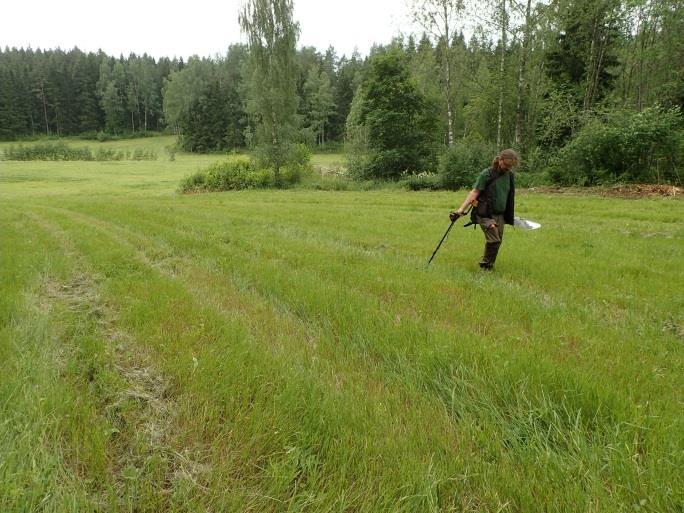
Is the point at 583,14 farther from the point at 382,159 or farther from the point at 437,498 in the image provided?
the point at 437,498

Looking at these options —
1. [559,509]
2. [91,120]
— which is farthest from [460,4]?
[91,120]

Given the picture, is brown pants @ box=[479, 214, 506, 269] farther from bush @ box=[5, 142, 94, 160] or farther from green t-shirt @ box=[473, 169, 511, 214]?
bush @ box=[5, 142, 94, 160]

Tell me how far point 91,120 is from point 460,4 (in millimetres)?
109859

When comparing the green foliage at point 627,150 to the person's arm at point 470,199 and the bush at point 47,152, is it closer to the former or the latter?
the person's arm at point 470,199

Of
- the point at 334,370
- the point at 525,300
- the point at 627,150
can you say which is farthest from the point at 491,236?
the point at 627,150

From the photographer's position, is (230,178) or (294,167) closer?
(294,167)

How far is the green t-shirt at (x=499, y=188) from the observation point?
705 centimetres

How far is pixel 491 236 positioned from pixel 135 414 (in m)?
6.01

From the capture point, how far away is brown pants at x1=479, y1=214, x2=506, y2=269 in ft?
22.9

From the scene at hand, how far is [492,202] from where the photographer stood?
712 centimetres

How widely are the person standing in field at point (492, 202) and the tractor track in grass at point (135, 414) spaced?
17.6 feet

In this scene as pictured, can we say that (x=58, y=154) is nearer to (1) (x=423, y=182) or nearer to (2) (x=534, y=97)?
(1) (x=423, y=182)

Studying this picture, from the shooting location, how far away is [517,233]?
10.8 m

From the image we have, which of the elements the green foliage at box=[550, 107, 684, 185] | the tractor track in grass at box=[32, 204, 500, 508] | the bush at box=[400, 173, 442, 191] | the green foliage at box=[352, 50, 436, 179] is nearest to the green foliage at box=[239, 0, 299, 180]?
the green foliage at box=[352, 50, 436, 179]
